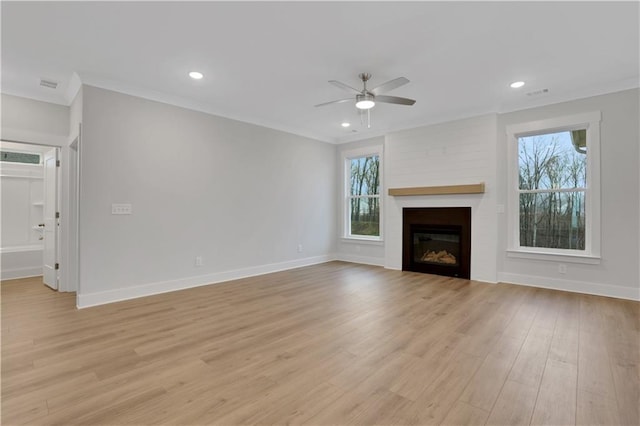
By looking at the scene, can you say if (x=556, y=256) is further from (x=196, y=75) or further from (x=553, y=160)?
(x=196, y=75)

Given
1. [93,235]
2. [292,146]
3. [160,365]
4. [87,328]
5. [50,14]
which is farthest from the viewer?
[292,146]

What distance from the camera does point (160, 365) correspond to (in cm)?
217

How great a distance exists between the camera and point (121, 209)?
3.79 metres

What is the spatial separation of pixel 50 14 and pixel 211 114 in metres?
2.26

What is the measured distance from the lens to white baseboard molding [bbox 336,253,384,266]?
6137 mm

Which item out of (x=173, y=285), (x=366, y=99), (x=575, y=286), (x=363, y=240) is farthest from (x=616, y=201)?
(x=173, y=285)

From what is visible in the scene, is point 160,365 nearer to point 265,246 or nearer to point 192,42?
point 192,42

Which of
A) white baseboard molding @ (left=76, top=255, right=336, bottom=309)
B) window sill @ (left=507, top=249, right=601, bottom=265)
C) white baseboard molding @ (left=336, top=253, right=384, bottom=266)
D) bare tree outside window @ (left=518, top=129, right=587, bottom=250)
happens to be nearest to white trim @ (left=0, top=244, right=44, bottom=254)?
white baseboard molding @ (left=76, top=255, right=336, bottom=309)

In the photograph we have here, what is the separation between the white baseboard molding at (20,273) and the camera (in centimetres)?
497

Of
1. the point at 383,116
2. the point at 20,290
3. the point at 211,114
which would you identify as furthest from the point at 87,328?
the point at 383,116

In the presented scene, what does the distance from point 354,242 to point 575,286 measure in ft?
12.2

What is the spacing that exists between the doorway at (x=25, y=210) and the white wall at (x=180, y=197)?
163 cm

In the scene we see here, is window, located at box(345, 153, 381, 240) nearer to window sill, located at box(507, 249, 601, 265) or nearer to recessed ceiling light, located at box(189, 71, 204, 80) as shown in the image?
window sill, located at box(507, 249, 601, 265)

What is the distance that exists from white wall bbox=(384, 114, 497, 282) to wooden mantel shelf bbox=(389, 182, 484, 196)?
4.6 inches
